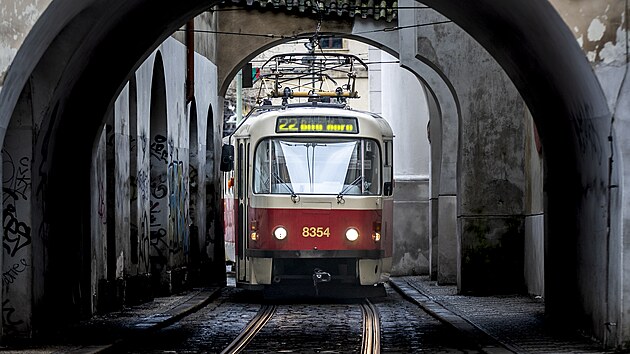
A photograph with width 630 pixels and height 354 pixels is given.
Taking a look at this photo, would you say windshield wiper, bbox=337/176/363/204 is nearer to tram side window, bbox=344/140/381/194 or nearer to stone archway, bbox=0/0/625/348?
tram side window, bbox=344/140/381/194

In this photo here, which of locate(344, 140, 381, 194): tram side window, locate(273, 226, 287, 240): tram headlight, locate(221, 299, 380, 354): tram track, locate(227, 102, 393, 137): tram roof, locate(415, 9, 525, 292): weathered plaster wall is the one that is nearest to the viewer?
locate(221, 299, 380, 354): tram track

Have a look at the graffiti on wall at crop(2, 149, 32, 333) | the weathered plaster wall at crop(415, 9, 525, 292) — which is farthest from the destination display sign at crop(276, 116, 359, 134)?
the graffiti on wall at crop(2, 149, 32, 333)

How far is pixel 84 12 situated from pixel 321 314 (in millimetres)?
7616

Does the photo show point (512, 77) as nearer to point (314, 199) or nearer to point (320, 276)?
point (314, 199)

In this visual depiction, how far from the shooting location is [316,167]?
22.7 m

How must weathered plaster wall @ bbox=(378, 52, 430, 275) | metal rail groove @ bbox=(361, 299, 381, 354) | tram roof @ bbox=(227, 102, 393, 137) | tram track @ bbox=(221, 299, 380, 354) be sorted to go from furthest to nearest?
weathered plaster wall @ bbox=(378, 52, 430, 275) → tram roof @ bbox=(227, 102, 393, 137) → tram track @ bbox=(221, 299, 380, 354) → metal rail groove @ bbox=(361, 299, 381, 354)

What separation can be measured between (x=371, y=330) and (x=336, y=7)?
1397 centimetres

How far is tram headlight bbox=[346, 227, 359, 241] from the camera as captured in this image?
890 inches

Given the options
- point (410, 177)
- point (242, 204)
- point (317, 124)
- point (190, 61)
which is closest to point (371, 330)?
point (317, 124)

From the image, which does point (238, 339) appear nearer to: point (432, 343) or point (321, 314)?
point (432, 343)

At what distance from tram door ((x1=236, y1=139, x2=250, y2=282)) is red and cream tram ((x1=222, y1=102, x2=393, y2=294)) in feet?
0.05

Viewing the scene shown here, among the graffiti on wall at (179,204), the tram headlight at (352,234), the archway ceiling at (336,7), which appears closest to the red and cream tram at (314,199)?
the tram headlight at (352,234)

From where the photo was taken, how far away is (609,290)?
13352mm

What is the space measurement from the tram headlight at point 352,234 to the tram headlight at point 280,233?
102cm
